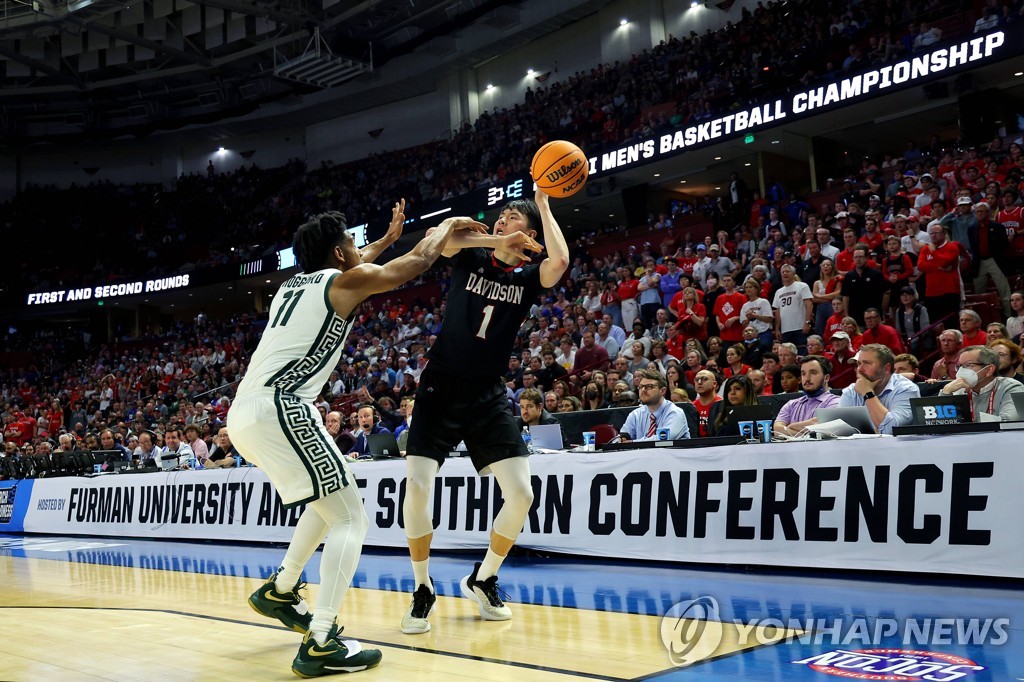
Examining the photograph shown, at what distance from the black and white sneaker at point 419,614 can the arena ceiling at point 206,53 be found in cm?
2701

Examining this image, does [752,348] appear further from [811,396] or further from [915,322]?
[811,396]

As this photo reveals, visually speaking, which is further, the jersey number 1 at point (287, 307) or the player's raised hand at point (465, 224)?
the player's raised hand at point (465, 224)

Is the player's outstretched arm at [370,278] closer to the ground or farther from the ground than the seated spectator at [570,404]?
farther from the ground

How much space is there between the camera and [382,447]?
30.9ft

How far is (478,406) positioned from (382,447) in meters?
4.73

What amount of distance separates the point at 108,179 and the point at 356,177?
15.8 m

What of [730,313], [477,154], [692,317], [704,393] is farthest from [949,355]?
[477,154]

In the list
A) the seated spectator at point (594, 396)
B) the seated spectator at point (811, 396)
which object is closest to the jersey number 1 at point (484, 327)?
the seated spectator at point (811, 396)

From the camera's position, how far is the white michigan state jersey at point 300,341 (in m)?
4.01

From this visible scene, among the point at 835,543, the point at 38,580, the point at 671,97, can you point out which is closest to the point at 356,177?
the point at 671,97

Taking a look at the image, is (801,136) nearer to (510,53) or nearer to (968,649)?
(510,53)

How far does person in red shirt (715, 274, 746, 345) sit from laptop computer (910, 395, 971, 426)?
20.5 ft

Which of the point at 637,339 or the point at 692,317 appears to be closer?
the point at 692,317

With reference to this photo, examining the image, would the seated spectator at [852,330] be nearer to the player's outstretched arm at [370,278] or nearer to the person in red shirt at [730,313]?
the person in red shirt at [730,313]
